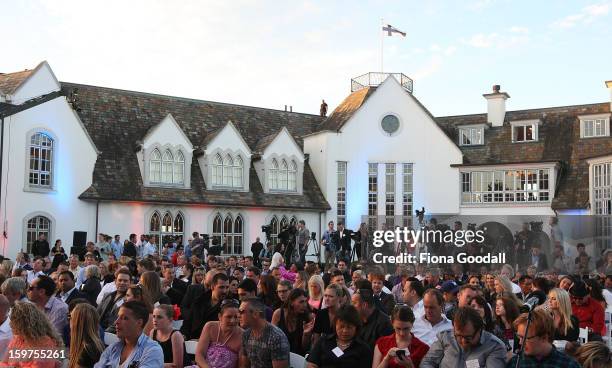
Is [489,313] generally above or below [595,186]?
below

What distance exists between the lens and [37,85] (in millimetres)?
30641

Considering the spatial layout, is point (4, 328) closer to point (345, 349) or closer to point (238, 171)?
point (345, 349)

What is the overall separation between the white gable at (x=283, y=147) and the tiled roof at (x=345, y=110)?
228 cm

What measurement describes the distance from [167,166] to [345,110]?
448 inches

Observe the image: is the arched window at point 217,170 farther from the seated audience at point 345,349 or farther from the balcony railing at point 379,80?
the seated audience at point 345,349

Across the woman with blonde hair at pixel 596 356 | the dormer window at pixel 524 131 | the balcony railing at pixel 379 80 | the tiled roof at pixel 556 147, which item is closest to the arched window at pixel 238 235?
the balcony railing at pixel 379 80

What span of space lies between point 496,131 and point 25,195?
2519 centimetres

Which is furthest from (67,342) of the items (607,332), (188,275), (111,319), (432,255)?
(432,255)

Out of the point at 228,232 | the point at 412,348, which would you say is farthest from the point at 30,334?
the point at 228,232

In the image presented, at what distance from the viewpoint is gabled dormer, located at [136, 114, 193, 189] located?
3359cm

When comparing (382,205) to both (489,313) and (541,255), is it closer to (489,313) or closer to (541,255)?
(541,255)

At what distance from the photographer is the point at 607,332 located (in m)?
11.8

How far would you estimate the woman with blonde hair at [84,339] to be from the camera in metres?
7.09

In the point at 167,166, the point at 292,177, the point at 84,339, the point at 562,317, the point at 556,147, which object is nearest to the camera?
the point at 84,339
